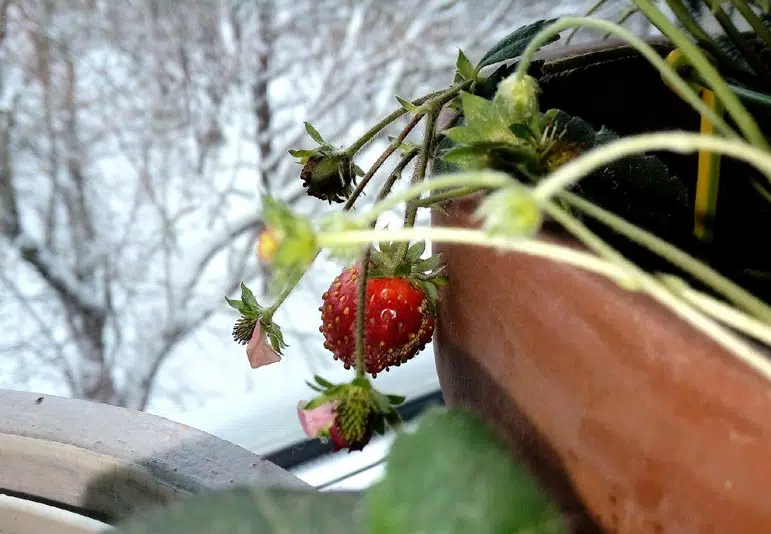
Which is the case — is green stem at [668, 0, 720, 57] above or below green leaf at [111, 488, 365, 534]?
above

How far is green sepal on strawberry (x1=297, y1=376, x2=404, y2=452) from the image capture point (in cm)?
23

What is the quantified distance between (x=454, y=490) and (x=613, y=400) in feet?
0.17

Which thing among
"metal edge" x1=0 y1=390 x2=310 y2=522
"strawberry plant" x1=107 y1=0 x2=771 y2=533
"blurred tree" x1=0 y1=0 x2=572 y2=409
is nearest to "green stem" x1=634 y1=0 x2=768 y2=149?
"strawberry plant" x1=107 y1=0 x2=771 y2=533

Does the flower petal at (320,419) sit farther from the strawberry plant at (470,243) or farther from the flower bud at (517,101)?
the flower bud at (517,101)

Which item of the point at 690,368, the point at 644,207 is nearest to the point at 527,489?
the point at 690,368

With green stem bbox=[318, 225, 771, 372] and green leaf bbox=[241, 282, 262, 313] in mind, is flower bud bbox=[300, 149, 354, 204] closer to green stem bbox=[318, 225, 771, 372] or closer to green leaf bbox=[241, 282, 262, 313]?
green leaf bbox=[241, 282, 262, 313]

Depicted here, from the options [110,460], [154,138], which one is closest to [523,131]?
[110,460]

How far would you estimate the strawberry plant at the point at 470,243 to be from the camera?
14cm

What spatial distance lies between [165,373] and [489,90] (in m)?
0.44

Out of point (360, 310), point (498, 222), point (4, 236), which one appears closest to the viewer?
point (498, 222)

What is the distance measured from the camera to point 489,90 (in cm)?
30

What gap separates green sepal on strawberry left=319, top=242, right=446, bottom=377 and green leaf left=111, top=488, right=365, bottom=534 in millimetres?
77

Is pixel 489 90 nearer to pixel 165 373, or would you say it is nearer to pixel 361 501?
pixel 361 501

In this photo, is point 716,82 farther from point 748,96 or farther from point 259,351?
point 259,351
